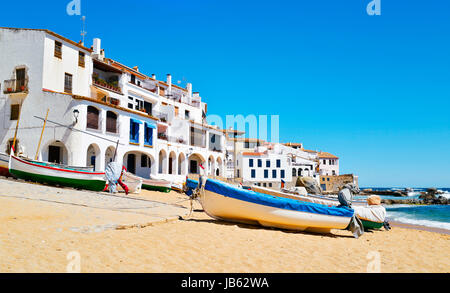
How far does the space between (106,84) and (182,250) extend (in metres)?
26.4

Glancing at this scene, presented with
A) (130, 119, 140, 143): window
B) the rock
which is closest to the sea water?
the rock

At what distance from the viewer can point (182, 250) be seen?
7.14 metres

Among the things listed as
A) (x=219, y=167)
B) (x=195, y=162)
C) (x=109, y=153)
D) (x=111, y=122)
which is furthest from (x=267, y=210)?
(x=219, y=167)

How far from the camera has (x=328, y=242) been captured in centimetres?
995

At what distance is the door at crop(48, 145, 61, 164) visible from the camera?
24188mm

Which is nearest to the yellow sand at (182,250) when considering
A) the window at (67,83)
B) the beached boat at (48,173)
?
the beached boat at (48,173)

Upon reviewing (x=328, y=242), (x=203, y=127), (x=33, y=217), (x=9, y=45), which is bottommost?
(x=328, y=242)

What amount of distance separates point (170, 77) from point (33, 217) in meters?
35.0

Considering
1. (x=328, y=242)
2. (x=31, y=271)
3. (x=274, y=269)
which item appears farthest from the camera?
(x=328, y=242)

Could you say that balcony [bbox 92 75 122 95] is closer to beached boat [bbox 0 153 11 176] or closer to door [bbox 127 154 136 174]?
door [bbox 127 154 136 174]

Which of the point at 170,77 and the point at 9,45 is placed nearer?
the point at 9,45
